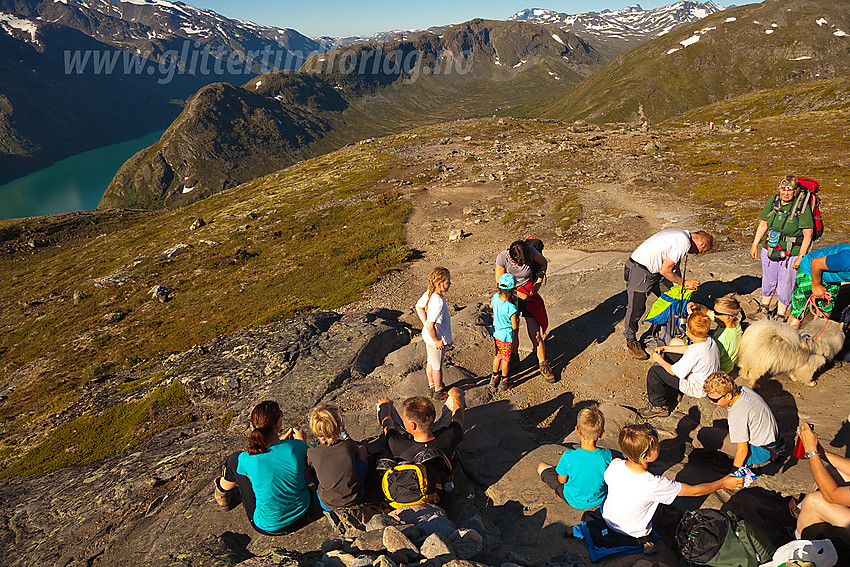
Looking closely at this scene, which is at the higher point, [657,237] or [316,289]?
[657,237]

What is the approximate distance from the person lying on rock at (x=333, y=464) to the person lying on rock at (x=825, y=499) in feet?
20.9

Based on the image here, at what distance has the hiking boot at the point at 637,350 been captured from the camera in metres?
11.1

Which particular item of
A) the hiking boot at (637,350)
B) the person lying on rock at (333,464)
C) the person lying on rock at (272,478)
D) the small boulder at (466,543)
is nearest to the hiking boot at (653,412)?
the hiking boot at (637,350)

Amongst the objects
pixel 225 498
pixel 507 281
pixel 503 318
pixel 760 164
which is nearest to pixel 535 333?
pixel 503 318

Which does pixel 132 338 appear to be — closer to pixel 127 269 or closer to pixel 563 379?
pixel 127 269

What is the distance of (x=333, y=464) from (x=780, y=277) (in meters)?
11.8

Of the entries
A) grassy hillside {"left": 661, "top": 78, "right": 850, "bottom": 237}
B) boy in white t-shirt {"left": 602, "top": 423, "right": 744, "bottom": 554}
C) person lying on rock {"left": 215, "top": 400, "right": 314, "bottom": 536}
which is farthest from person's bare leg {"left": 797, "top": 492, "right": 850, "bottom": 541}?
grassy hillside {"left": 661, "top": 78, "right": 850, "bottom": 237}

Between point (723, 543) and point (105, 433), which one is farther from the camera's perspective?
point (105, 433)

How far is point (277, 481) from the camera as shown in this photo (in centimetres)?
689

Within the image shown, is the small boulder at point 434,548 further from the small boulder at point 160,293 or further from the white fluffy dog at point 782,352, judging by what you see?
the small boulder at point 160,293

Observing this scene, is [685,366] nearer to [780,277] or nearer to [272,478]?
[780,277]

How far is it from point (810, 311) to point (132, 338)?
36814 millimetres

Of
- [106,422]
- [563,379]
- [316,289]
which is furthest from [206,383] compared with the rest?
[563,379]

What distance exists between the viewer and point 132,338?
30.0 m
